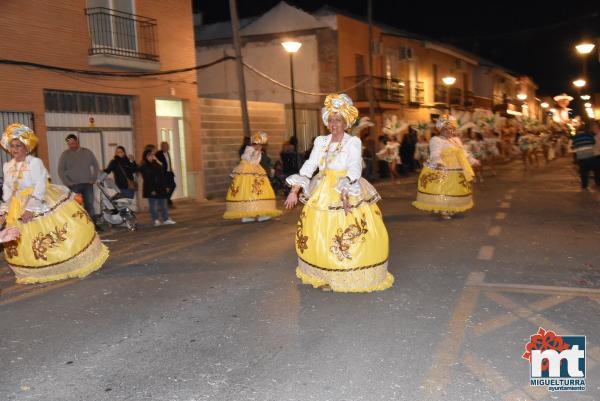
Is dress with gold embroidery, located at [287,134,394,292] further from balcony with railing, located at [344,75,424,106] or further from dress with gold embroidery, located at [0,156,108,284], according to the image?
balcony with railing, located at [344,75,424,106]

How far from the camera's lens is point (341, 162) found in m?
6.44

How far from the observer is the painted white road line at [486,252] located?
8.15 metres

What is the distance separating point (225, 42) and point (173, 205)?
1457 centimetres

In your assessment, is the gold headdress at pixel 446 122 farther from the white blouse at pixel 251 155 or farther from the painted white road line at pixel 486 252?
the white blouse at pixel 251 155

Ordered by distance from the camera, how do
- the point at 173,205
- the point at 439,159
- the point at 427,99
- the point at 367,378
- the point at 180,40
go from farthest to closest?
the point at 427,99
the point at 180,40
the point at 173,205
the point at 439,159
the point at 367,378

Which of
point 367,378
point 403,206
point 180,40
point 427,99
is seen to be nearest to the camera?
point 367,378

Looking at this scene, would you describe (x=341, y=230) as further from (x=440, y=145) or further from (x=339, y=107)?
(x=440, y=145)

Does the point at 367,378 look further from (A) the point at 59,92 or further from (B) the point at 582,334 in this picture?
(A) the point at 59,92

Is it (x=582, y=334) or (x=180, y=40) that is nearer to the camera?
(x=582, y=334)

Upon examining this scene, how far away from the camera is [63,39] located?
14.6m

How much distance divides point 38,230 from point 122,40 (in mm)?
10362

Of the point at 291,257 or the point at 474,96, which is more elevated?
the point at 474,96

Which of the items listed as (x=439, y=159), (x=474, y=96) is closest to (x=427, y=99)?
(x=474, y=96)

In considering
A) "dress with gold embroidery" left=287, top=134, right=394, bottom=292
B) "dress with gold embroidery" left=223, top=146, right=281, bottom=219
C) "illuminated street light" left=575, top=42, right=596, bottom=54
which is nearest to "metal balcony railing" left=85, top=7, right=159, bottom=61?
"dress with gold embroidery" left=223, top=146, right=281, bottom=219
